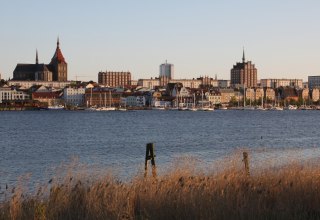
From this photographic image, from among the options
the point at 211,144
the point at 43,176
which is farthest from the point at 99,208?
the point at 211,144

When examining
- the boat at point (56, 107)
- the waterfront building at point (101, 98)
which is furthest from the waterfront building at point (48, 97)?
the waterfront building at point (101, 98)

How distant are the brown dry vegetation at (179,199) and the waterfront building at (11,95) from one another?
167237 mm

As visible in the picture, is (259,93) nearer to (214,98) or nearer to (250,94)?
(250,94)

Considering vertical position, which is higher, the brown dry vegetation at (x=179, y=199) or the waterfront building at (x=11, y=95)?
the waterfront building at (x=11, y=95)

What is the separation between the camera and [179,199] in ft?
28.3

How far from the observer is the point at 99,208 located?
27.1ft

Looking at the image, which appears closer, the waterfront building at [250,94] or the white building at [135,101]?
the white building at [135,101]

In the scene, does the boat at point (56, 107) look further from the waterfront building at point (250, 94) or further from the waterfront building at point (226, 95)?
the waterfront building at point (250, 94)

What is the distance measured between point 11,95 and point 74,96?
16.5 m

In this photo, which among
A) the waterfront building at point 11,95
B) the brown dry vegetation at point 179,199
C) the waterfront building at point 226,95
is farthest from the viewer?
the waterfront building at point 226,95

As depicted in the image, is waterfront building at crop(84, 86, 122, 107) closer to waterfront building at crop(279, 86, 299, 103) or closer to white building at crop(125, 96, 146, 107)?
white building at crop(125, 96, 146, 107)

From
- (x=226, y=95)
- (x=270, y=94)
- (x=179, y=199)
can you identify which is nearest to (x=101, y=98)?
(x=226, y=95)

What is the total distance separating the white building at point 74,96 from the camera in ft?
565

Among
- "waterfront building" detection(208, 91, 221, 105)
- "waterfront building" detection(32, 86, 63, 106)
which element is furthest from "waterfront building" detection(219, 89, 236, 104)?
"waterfront building" detection(32, 86, 63, 106)
